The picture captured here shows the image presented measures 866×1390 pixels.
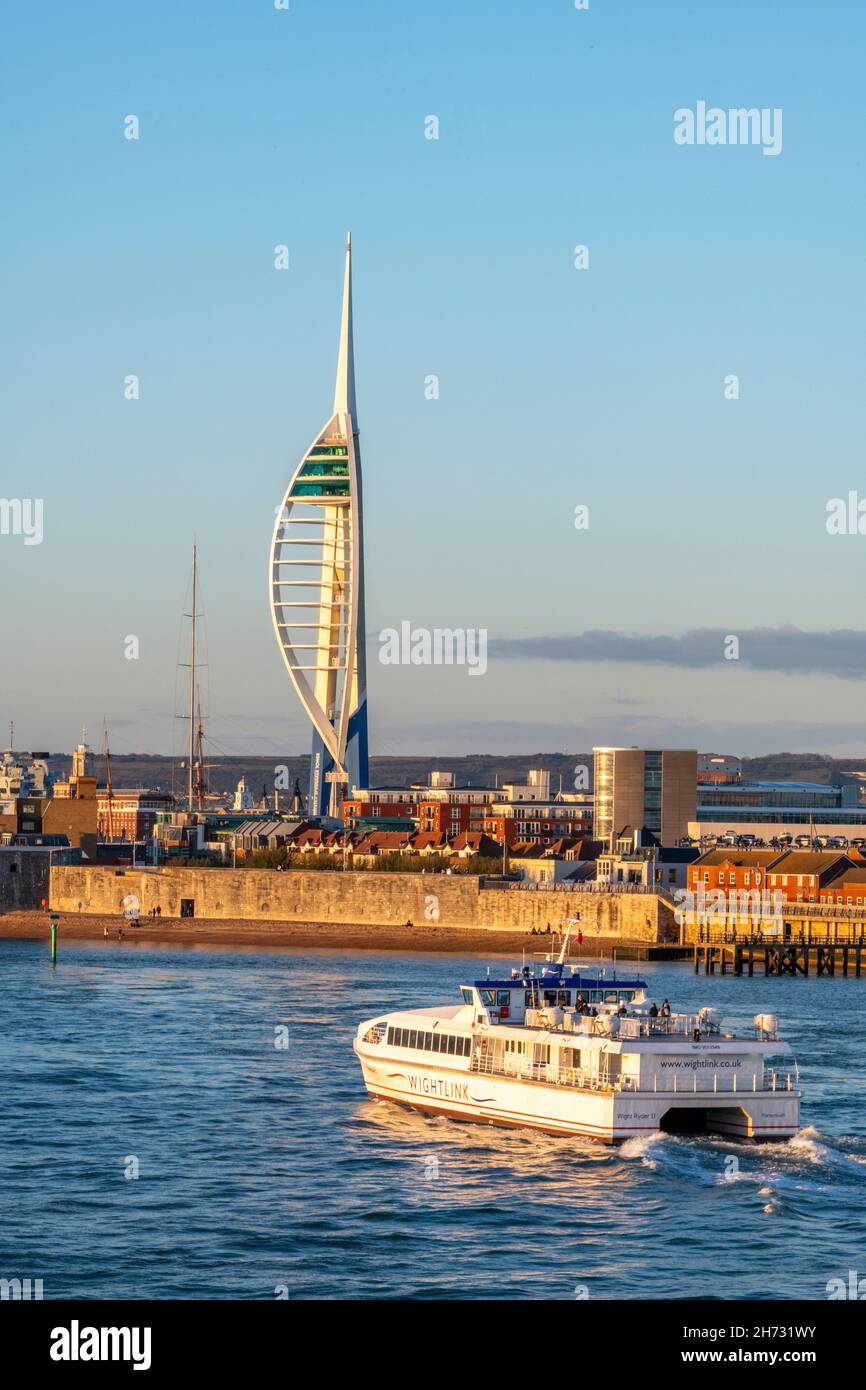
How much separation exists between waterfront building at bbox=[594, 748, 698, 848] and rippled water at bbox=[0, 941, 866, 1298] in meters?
128

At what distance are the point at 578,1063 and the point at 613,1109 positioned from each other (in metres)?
2.09

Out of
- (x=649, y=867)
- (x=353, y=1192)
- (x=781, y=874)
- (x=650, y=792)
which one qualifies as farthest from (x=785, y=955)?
(x=650, y=792)

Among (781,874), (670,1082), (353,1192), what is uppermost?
(781,874)

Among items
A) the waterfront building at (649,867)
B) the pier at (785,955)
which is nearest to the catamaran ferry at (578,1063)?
the pier at (785,955)

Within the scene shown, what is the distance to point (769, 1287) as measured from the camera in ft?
99.8

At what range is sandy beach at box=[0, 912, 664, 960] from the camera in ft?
386

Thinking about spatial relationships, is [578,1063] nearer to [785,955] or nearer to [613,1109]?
[613,1109]

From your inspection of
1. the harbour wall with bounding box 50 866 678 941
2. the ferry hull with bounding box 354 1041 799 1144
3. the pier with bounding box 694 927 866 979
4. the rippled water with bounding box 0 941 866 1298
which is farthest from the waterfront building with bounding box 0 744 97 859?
the ferry hull with bounding box 354 1041 799 1144

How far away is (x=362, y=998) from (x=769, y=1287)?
4691 cm

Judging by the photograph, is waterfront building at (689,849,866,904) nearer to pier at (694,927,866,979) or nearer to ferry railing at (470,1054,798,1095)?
pier at (694,927,866,979)

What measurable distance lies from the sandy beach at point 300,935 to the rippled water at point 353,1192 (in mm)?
56827

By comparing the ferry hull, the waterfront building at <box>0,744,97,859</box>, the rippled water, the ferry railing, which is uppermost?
the waterfront building at <box>0,744,97,859</box>

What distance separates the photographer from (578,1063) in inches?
1670

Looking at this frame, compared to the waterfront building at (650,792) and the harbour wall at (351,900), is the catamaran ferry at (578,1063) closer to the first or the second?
the harbour wall at (351,900)
